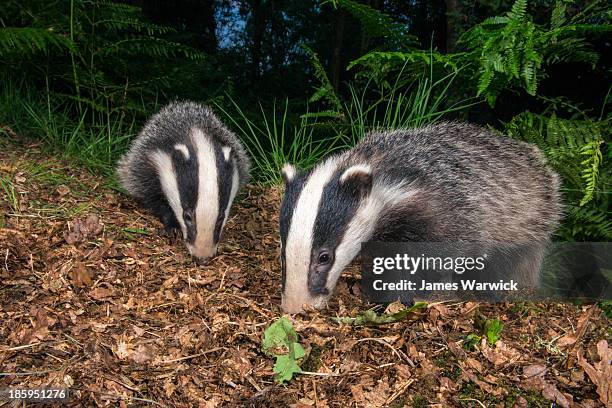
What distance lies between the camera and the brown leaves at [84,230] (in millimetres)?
4309

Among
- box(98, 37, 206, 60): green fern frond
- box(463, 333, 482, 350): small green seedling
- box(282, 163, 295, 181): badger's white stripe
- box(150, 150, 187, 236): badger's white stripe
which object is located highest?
box(98, 37, 206, 60): green fern frond

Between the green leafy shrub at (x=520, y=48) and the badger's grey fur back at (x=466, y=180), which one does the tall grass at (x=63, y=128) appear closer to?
the badger's grey fur back at (x=466, y=180)

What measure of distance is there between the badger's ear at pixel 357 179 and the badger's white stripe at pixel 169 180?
1.74 m

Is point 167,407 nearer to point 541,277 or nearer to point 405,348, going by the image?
point 405,348

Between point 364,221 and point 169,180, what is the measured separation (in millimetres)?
2236

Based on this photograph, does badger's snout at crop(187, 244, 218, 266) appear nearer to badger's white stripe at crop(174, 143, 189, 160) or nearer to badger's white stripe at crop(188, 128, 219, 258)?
badger's white stripe at crop(188, 128, 219, 258)

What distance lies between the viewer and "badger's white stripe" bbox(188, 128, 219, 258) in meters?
4.49

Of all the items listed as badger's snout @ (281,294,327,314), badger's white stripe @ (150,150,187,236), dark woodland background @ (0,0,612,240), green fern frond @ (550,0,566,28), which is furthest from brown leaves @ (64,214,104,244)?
green fern frond @ (550,0,566,28)

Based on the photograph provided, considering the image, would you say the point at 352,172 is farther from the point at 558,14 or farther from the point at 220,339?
the point at 558,14

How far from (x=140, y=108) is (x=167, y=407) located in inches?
185

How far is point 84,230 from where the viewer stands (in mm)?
4406

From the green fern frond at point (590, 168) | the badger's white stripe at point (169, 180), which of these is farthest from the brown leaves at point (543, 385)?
the badger's white stripe at point (169, 180)

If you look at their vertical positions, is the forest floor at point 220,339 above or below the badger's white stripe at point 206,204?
below

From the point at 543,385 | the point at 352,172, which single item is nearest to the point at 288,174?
the point at 352,172
